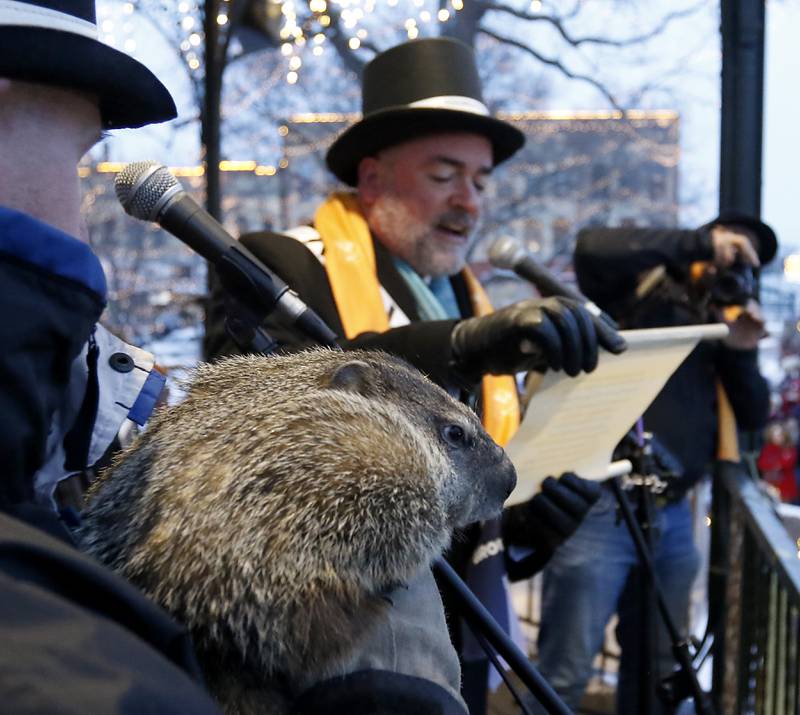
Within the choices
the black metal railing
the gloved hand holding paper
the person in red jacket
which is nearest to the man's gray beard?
the gloved hand holding paper

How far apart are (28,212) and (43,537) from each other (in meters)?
0.33

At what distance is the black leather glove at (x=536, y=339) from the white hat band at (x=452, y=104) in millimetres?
866

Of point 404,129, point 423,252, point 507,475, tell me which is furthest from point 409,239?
point 507,475

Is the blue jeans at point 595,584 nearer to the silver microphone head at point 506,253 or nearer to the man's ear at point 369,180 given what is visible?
the silver microphone head at point 506,253

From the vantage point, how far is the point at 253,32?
4.57 meters

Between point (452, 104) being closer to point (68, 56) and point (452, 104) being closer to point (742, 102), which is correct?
point (68, 56)

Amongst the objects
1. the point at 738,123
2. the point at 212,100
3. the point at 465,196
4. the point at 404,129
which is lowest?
the point at 465,196

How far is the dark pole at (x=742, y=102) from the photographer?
329 cm

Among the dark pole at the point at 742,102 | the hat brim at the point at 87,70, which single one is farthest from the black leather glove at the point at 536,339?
the dark pole at the point at 742,102

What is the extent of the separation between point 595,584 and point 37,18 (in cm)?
243

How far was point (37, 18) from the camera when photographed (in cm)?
70

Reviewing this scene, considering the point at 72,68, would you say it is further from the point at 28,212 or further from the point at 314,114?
the point at 314,114

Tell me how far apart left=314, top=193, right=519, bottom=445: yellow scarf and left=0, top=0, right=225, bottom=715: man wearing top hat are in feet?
3.04

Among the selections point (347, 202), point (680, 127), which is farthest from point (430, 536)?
point (680, 127)
